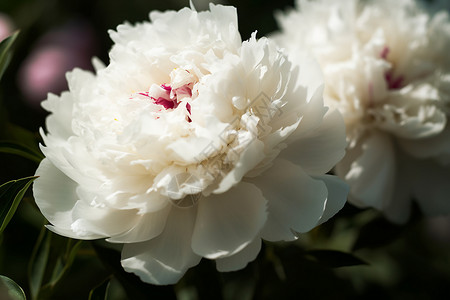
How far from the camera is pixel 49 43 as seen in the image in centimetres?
190

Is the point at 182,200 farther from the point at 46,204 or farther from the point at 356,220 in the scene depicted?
the point at 356,220

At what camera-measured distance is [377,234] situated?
3.23 ft

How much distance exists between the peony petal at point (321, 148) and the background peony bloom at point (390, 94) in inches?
6.8

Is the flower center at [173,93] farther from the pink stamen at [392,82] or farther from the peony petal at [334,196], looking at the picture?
the pink stamen at [392,82]

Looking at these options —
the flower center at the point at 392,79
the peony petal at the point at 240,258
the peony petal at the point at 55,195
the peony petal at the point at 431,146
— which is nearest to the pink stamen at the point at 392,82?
the flower center at the point at 392,79

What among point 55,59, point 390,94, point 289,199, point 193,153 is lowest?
point 55,59

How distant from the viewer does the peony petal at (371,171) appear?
0.85 metres

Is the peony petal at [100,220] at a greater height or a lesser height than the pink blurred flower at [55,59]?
greater

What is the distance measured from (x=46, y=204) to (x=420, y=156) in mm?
627

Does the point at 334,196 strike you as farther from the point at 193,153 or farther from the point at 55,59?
the point at 55,59

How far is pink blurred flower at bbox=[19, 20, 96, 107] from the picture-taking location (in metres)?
1.76

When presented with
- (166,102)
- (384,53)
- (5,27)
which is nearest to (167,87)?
(166,102)

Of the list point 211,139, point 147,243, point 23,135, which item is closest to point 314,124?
point 211,139

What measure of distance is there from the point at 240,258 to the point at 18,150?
360 millimetres
